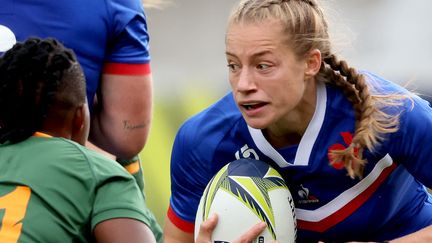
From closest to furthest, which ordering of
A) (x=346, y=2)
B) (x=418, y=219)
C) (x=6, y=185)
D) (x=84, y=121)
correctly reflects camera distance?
(x=6, y=185), (x=84, y=121), (x=418, y=219), (x=346, y=2)

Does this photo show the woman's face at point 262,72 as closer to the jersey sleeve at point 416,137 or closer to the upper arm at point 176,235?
the jersey sleeve at point 416,137

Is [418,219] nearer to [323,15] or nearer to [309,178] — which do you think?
[309,178]

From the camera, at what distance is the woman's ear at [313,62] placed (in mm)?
4090

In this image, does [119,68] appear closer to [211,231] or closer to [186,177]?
[186,177]

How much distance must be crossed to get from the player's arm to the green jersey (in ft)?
0.05

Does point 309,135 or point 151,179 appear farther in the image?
point 151,179

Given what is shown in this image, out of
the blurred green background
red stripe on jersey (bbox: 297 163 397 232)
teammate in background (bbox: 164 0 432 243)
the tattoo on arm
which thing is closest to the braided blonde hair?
teammate in background (bbox: 164 0 432 243)

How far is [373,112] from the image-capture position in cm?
407

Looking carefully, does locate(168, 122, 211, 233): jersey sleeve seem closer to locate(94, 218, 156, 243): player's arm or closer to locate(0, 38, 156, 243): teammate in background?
locate(0, 38, 156, 243): teammate in background

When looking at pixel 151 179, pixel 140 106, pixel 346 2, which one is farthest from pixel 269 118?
pixel 346 2

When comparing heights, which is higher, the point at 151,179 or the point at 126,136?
the point at 126,136

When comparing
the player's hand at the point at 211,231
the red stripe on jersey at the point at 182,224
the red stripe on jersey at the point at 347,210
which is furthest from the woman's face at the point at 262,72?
the red stripe on jersey at the point at 182,224

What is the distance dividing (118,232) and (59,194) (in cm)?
21

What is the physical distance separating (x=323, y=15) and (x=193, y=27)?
6388 mm
